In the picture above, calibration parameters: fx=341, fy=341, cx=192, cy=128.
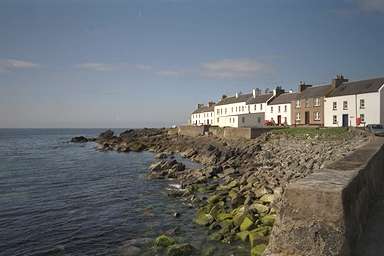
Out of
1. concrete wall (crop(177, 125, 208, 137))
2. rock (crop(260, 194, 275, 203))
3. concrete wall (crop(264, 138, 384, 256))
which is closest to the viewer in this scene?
concrete wall (crop(264, 138, 384, 256))

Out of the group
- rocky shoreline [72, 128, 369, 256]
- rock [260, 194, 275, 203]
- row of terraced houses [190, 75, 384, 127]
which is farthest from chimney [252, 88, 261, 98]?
rock [260, 194, 275, 203]

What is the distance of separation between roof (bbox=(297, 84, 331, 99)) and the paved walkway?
40084 mm

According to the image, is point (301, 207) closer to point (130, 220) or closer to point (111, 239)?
point (111, 239)

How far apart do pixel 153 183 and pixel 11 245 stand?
12596mm

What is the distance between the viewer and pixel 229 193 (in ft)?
59.2

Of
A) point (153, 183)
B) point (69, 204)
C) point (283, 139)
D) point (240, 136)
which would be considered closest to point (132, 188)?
point (153, 183)

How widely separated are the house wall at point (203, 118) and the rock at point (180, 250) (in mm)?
67456

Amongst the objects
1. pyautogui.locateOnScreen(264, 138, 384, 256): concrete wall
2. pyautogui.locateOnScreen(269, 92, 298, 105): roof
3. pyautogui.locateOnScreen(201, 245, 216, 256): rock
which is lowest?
pyautogui.locateOnScreen(201, 245, 216, 256): rock

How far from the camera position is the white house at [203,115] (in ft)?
261

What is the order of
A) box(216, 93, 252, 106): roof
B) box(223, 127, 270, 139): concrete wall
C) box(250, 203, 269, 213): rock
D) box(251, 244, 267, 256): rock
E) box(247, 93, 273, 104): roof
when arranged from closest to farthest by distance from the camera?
1. box(251, 244, 267, 256): rock
2. box(250, 203, 269, 213): rock
3. box(223, 127, 270, 139): concrete wall
4. box(247, 93, 273, 104): roof
5. box(216, 93, 252, 106): roof

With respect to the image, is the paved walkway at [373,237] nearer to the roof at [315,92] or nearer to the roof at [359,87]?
the roof at [359,87]

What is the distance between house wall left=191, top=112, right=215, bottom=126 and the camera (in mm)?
79325

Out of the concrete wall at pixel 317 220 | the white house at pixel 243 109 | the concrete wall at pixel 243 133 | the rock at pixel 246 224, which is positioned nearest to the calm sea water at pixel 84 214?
the rock at pixel 246 224

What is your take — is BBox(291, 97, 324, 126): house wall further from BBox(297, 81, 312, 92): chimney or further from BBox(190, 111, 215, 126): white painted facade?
BBox(190, 111, 215, 126): white painted facade
